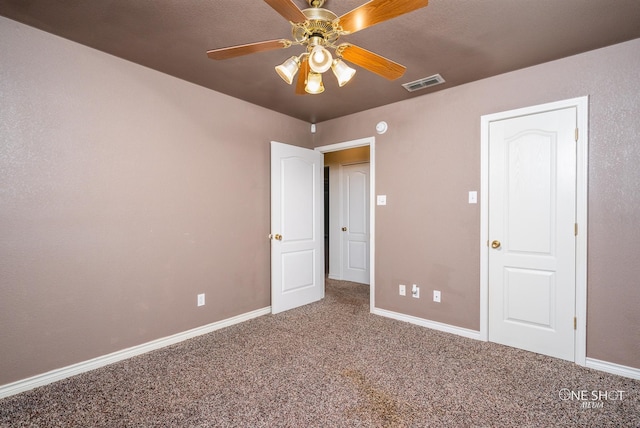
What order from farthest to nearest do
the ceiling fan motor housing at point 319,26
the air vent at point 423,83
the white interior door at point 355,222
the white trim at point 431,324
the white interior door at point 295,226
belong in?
1. the white interior door at point 355,222
2. the white interior door at point 295,226
3. the white trim at point 431,324
4. the air vent at point 423,83
5. the ceiling fan motor housing at point 319,26

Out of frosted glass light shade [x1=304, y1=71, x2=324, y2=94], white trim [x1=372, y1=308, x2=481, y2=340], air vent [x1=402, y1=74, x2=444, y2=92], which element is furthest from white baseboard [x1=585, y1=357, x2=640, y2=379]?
frosted glass light shade [x1=304, y1=71, x2=324, y2=94]

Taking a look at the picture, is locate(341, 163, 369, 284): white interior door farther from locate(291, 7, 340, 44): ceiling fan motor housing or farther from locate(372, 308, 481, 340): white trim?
locate(291, 7, 340, 44): ceiling fan motor housing

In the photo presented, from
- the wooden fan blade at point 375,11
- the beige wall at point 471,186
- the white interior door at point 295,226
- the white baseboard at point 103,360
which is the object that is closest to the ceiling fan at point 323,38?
the wooden fan blade at point 375,11

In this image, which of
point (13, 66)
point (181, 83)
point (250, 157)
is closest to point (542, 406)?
point (250, 157)

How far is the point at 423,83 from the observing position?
3.02 meters

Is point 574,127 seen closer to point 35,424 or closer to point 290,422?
point 290,422

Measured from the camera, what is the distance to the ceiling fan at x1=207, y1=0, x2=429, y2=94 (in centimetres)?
139

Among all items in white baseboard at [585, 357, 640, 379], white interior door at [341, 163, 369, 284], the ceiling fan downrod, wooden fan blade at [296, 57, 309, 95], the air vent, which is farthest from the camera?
white interior door at [341, 163, 369, 284]

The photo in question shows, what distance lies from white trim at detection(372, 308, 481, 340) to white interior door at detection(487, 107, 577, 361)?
0.64 feet

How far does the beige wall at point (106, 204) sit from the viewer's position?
2131 millimetres

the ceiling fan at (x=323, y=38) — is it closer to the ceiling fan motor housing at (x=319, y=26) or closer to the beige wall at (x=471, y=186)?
the ceiling fan motor housing at (x=319, y=26)

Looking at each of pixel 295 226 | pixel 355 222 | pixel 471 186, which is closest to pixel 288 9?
pixel 471 186

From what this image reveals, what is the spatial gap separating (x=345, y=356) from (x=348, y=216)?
123 inches

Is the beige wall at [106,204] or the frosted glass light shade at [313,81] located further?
the beige wall at [106,204]
